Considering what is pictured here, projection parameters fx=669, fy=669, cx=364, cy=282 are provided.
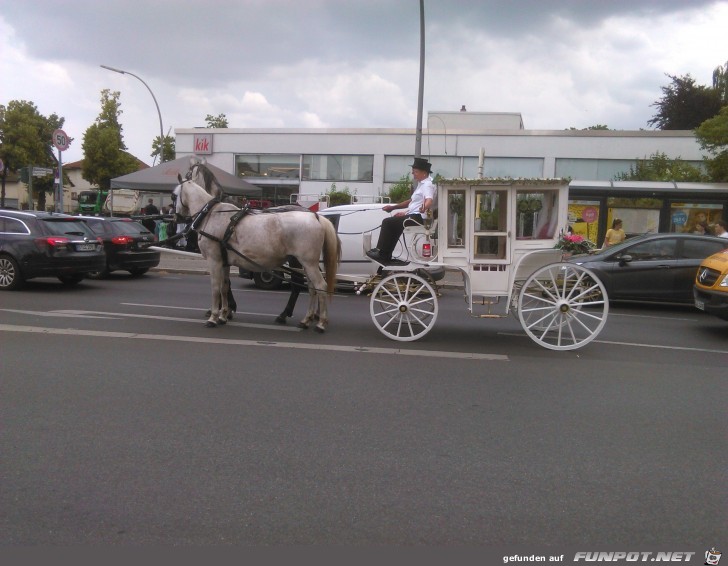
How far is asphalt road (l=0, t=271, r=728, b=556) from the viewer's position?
3.53 metres

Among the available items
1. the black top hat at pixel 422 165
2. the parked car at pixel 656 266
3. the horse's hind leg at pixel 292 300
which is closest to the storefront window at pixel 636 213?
the parked car at pixel 656 266

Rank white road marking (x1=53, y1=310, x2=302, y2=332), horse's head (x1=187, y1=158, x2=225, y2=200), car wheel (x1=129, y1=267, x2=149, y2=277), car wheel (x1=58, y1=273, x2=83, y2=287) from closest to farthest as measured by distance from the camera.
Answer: white road marking (x1=53, y1=310, x2=302, y2=332) → horse's head (x1=187, y1=158, x2=225, y2=200) → car wheel (x1=58, y1=273, x2=83, y2=287) → car wheel (x1=129, y1=267, x2=149, y2=277)

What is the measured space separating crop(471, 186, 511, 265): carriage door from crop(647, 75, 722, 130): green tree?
36987 mm

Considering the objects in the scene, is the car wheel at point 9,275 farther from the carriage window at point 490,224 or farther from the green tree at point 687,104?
the green tree at point 687,104

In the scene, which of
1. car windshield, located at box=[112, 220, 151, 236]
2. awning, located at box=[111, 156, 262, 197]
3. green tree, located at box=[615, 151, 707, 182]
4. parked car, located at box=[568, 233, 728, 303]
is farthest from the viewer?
green tree, located at box=[615, 151, 707, 182]

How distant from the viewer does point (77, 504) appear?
3695mm

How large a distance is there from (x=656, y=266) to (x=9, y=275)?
39.2ft

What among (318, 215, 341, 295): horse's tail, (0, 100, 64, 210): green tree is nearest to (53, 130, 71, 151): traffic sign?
(318, 215, 341, 295): horse's tail

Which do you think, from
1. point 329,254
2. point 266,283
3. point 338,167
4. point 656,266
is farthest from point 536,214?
point 338,167

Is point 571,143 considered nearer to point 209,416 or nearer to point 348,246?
point 348,246

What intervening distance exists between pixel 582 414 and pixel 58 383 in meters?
4.59

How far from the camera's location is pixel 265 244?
8922 millimetres

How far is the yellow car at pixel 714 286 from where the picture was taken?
935 cm

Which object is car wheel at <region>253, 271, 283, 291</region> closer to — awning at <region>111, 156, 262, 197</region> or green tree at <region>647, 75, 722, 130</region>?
awning at <region>111, 156, 262, 197</region>
